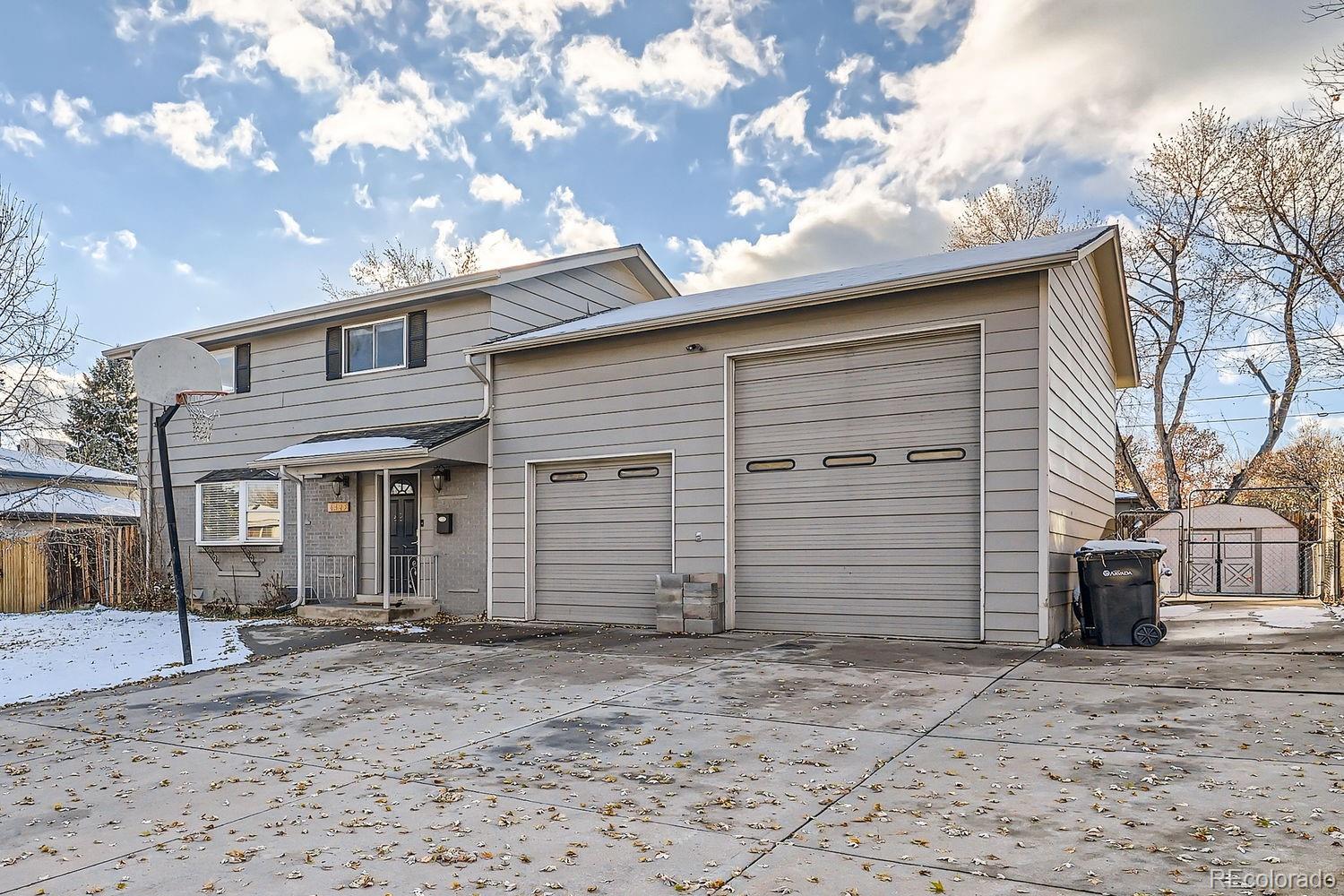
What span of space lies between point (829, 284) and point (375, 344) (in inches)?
284

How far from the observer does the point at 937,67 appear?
14453 mm

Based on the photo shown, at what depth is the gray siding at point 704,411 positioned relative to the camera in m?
8.63

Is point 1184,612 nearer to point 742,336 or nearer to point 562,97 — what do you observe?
point 742,336

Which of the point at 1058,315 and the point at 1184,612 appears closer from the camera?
the point at 1058,315

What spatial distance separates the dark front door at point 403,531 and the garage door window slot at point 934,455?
731 centimetres

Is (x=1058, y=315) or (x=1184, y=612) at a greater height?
(x=1058, y=315)

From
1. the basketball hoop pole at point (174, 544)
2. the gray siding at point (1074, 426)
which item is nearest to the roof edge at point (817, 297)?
the gray siding at point (1074, 426)

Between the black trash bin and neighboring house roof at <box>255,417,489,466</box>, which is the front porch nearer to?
neighboring house roof at <box>255,417,489,466</box>

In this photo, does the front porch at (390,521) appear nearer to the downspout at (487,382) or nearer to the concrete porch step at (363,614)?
the concrete porch step at (363,614)

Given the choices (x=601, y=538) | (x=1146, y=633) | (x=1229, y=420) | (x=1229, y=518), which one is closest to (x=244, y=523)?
(x=601, y=538)

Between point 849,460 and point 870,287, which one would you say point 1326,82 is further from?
point 849,460

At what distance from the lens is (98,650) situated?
389 inches

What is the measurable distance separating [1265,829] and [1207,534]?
16.6m

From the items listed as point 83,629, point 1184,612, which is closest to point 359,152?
point 83,629
